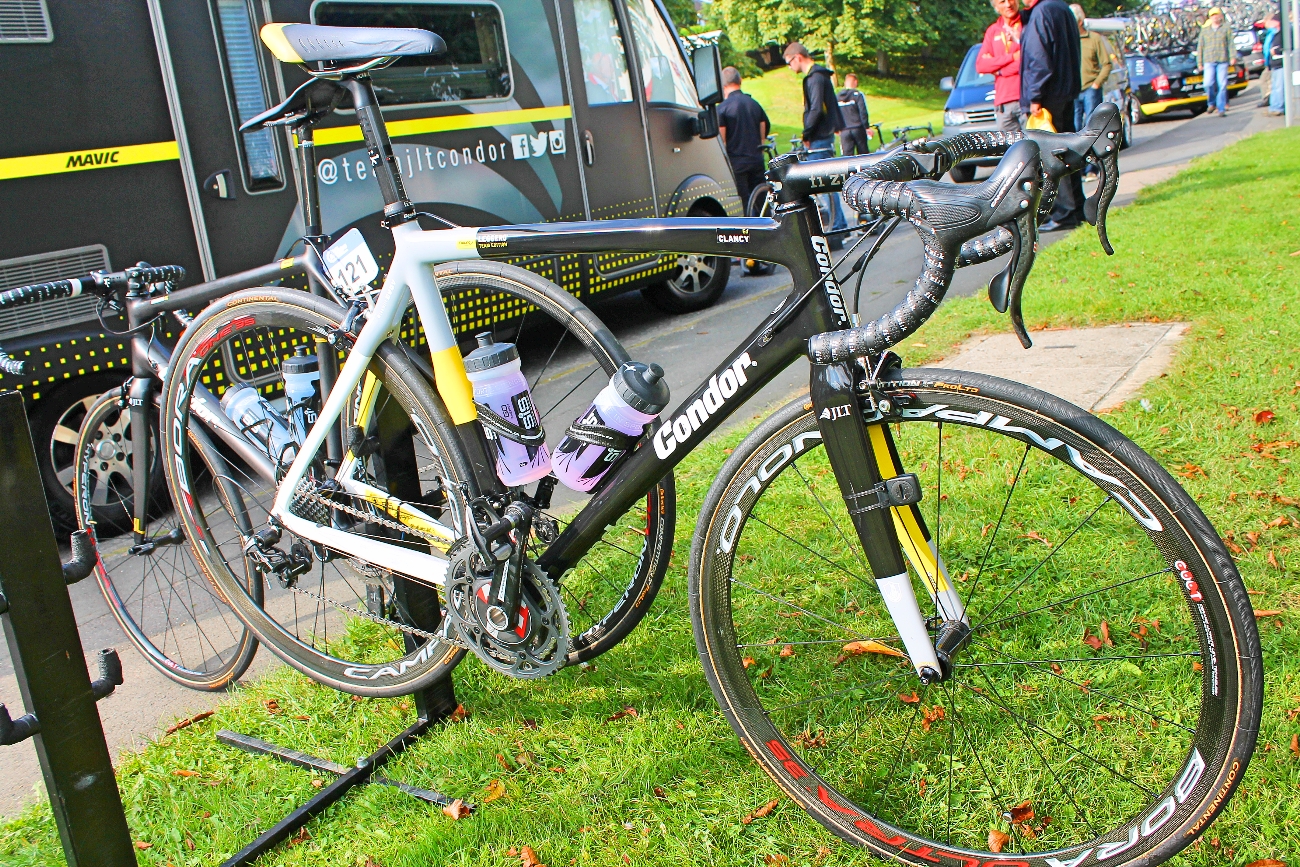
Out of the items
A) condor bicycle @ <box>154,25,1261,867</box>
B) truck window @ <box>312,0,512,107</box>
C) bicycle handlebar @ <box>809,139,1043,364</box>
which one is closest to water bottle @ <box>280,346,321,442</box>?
condor bicycle @ <box>154,25,1261,867</box>

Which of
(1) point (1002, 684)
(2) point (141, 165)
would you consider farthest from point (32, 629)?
(2) point (141, 165)

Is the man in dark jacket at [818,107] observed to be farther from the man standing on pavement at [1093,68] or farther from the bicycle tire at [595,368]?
the bicycle tire at [595,368]

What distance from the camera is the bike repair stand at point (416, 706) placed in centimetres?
269

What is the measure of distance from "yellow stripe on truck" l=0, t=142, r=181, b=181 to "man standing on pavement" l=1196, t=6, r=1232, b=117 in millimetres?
21091

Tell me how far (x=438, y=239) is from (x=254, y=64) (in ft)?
12.3

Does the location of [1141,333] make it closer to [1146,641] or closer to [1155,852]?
[1146,641]

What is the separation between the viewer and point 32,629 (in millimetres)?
1748

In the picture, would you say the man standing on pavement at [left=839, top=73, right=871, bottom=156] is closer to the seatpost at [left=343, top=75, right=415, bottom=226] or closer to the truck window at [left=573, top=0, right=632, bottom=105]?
the truck window at [left=573, top=0, right=632, bottom=105]

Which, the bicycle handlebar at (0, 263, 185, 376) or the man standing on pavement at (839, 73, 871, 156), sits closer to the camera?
the bicycle handlebar at (0, 263, 185, 376)

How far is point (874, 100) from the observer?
1693 inches

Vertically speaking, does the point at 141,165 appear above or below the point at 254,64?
below

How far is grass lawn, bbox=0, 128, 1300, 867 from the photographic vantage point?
240 cm

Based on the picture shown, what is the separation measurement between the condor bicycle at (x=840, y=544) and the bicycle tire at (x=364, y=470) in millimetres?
11

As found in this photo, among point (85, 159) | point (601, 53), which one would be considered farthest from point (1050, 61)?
point (85, 159)
